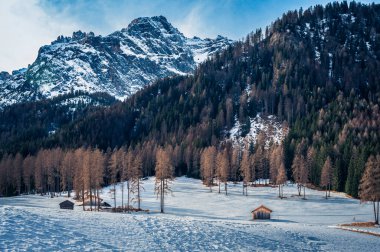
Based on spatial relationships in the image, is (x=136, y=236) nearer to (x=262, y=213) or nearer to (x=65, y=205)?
(x=262, y=213)

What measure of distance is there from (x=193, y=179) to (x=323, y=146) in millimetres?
54842

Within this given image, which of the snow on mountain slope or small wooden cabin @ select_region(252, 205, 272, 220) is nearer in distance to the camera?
small wooden cabin @ select_region(252, 205, 272, 220)

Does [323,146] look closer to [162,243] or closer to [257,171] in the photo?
[257,171]

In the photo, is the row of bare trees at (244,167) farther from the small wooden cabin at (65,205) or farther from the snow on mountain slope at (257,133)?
the small wooden cabin at (65,205)

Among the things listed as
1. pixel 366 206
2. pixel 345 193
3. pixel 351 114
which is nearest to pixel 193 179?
pixel 345 193

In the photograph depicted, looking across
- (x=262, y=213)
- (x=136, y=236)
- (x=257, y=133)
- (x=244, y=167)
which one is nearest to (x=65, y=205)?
(x=262, y=213)

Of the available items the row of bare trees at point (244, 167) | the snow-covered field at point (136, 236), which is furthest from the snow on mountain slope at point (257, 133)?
the snow-covered field at point (136, 236)

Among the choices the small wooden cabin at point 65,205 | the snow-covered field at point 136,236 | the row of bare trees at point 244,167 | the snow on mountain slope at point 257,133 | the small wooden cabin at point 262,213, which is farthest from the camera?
the snow on mountain slope at point 257,133

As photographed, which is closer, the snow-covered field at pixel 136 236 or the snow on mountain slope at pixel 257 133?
the snow-covered field at pixel 136 236

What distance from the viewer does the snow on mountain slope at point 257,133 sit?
178500mm

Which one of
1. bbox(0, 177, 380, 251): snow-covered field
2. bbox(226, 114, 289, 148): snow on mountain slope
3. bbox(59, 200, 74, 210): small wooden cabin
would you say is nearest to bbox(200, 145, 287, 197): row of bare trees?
bbox(226, 114, 289, 148): snow on mountain slope

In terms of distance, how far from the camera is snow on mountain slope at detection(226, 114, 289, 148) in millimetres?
178500

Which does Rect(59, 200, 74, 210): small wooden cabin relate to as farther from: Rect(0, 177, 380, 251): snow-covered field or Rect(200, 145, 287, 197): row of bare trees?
Rect(200, 145, 287, 197): row of bare trees

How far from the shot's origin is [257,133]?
617 feet
